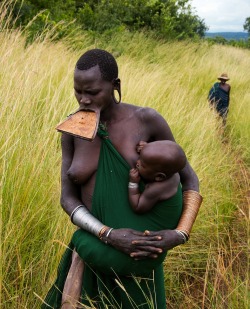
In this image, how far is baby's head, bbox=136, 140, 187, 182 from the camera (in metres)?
1.24

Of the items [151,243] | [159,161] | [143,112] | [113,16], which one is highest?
[113,16]

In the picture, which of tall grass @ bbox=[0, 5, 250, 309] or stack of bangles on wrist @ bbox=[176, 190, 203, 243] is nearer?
stack of bangles on wrist @ bbox=[176, 190, 203, 243]

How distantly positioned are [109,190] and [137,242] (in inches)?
7.5

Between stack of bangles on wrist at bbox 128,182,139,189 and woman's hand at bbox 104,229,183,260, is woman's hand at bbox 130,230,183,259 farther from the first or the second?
stack of bangles on wrist at bbox 128,182,139,189

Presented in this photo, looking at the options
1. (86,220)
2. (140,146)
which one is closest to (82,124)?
(140,146)

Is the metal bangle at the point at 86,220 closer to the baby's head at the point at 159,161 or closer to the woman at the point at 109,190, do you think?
the woman at the point at 109,190

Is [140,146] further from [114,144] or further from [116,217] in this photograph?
[116,217]

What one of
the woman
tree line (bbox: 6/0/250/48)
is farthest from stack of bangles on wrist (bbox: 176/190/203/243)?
tree line (bbox: 6/0/250/48)

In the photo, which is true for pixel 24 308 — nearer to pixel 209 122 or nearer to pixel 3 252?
pixel 3 252

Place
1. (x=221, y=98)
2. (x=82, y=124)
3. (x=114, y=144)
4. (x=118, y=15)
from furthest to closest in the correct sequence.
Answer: (x=118, y=15) < (x=221, y=98) < (x=114, y=144) < (x=82, y=124)

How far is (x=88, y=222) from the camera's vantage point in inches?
50.7

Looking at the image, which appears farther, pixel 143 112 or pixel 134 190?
pixel 143 112

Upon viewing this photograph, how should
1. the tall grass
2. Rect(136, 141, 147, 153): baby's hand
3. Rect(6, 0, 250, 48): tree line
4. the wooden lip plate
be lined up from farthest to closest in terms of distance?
Rect(6, 0, 250, 48): tree line < the tall grass < Rect(136, 141, 147, 153): baby's hand < the wooden lip plate

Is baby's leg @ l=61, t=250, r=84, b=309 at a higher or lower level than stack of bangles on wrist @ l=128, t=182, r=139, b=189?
lower
